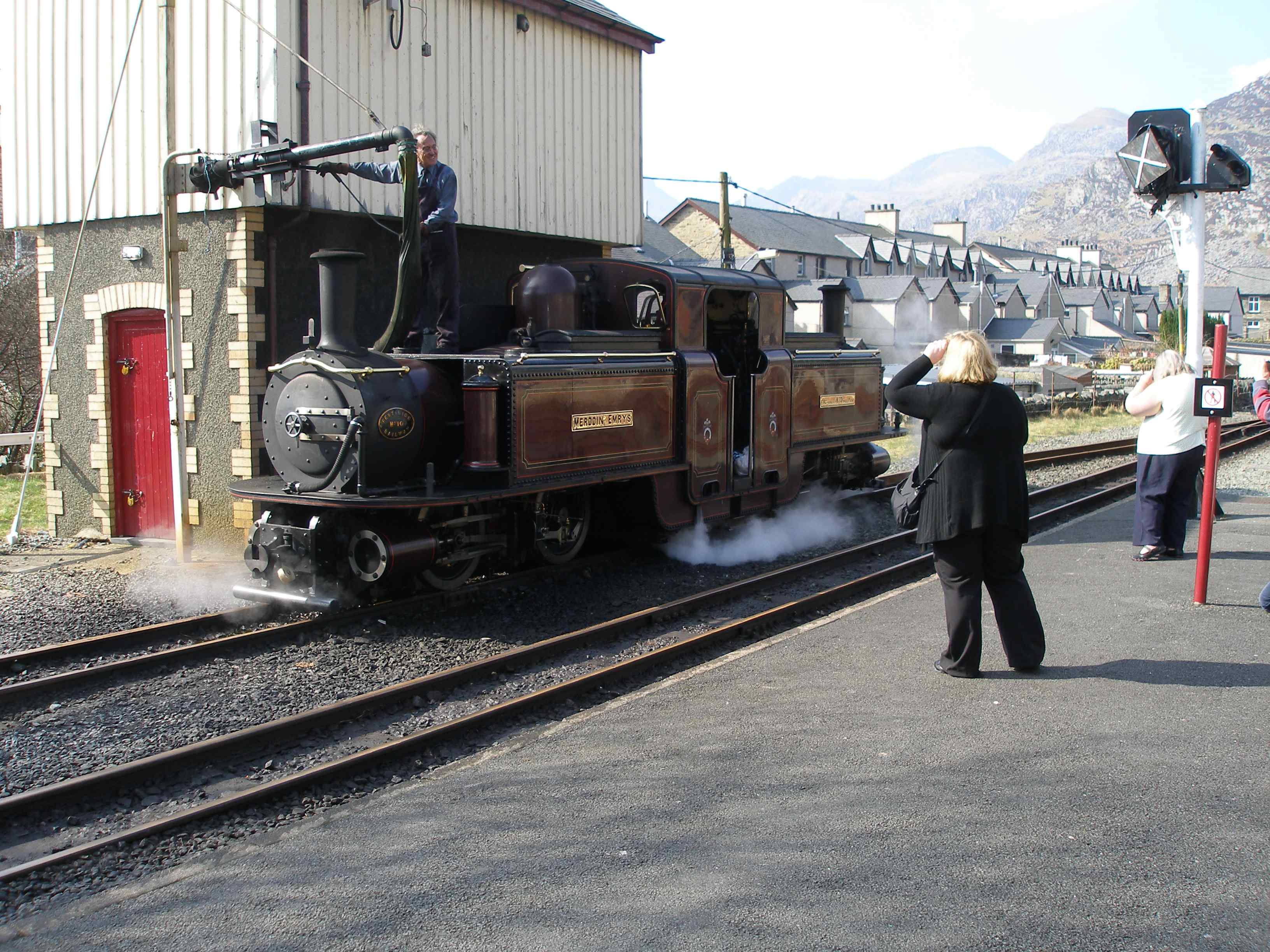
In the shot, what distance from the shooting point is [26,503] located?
1310cm

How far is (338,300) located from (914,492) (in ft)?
13.2

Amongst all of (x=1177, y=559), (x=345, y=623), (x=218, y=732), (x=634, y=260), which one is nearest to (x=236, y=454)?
(x=345, y=623)

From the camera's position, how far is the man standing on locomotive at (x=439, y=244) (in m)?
7.94

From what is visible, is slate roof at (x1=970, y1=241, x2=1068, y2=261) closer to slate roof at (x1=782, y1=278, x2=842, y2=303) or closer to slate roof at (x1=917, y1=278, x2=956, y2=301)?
slate roof at (x1=917, y1=278, x2=956, y2=301)

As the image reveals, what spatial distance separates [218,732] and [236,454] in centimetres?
501

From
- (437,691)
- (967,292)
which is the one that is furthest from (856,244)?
(437,691)

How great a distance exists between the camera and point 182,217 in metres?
9.87

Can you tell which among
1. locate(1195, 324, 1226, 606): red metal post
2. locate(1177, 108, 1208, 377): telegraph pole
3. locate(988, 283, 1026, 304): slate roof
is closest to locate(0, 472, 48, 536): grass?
locate(1195, 324, 1226, 606): red metal post

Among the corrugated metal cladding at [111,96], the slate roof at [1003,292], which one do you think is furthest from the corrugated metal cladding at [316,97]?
the slate roof at [1003,292]

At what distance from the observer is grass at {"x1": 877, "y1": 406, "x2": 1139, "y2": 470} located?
1931cm

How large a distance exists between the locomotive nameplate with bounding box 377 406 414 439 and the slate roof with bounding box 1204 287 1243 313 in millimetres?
87975

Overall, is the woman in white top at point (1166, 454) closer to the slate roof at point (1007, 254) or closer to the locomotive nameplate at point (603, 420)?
the locomotive nameplate at point (603, 420)

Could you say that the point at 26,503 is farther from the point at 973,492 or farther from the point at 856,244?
the point at 856,244

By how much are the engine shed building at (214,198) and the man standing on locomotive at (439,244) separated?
1.86 feet
